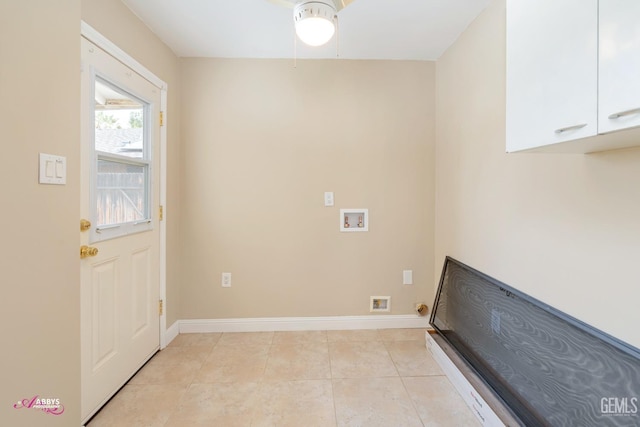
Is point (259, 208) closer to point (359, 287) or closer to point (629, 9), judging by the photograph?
point (359, 287)

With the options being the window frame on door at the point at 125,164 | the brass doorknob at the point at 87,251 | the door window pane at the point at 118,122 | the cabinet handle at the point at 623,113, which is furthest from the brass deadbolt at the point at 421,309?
the door window pane at the point at 118,122

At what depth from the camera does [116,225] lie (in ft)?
5.77

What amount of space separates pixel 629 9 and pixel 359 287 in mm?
2257

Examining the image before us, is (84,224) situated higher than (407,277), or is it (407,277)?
(84,224)

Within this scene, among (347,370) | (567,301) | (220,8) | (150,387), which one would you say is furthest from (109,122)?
(567,301)

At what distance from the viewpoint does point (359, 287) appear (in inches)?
103

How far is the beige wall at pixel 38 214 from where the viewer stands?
2.97 feet

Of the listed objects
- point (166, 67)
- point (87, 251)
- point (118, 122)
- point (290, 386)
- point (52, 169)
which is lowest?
point (290, 386)

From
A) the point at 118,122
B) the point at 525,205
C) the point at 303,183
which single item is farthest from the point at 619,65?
the point at 118,122

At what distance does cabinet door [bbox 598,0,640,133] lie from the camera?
763 millimetres

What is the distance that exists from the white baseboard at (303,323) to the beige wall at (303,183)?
0.06 meters

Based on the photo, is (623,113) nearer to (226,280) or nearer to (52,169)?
(52,169)

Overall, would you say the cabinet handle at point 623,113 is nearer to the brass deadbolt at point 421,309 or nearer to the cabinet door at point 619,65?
the cabinet door at point 619,65

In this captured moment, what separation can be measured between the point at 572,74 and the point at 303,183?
1.90 metres
